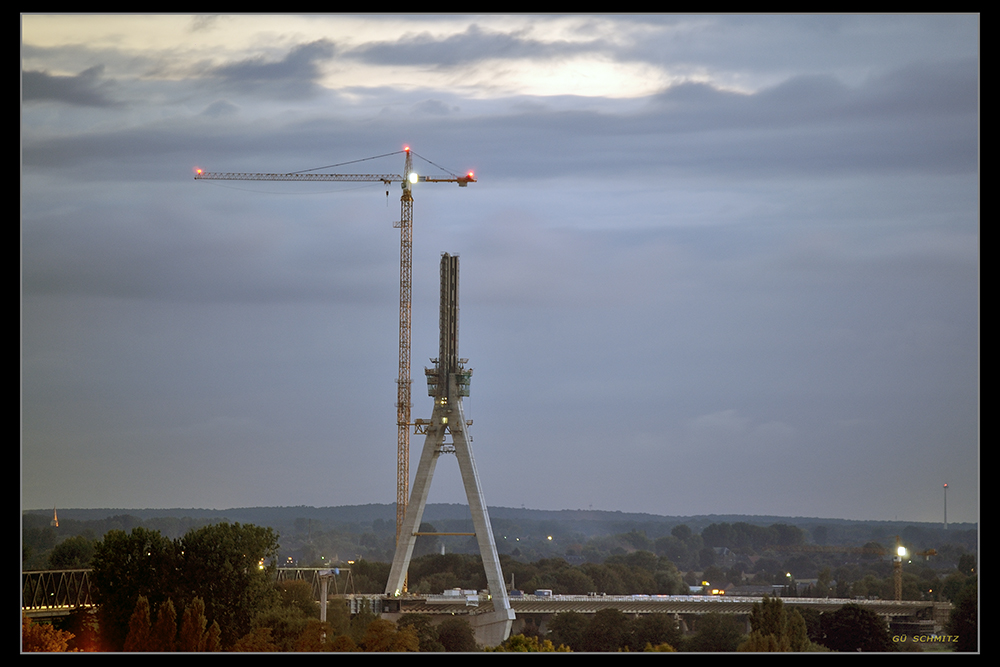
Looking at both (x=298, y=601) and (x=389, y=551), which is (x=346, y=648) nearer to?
(x=298, y=601)

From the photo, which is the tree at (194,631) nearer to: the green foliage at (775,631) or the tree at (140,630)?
the tree at (140,630)

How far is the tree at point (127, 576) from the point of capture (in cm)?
3912

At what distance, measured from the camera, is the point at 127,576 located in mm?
40281

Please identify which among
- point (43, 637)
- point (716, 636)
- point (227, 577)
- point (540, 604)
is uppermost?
point (227, 577)

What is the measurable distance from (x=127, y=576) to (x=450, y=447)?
14341 millimetres

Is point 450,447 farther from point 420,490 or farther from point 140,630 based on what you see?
point 140,630

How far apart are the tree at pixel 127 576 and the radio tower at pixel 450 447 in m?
11.4

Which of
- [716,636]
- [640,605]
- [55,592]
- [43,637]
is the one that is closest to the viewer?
[43,637]

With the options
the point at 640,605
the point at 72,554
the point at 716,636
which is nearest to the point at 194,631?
the point at 716,636

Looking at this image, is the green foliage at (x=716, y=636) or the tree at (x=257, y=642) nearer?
the tree at (x=257, y=642)

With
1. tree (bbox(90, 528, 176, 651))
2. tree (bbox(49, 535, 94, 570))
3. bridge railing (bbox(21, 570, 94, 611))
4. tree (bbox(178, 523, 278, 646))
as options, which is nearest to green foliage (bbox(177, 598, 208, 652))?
tree (bbox(178, 523, 278, 646))

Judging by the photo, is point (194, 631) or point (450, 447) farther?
point (450, 447)

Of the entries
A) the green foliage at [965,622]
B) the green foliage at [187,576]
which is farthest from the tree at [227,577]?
the green foliage at [965,622]
